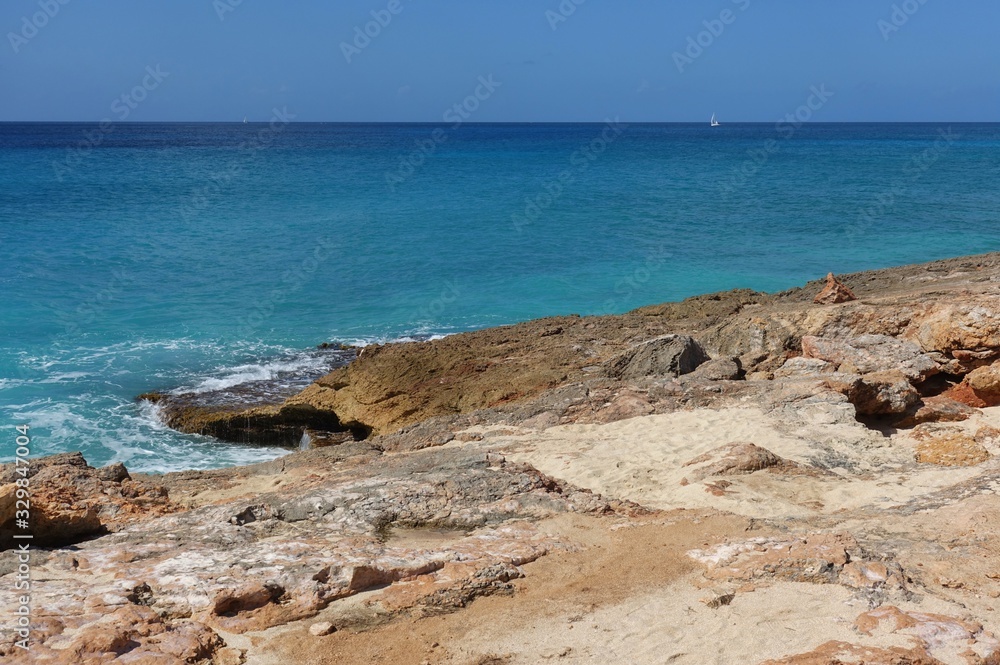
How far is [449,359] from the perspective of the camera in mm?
14766

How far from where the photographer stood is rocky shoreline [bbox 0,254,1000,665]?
4.95 meters

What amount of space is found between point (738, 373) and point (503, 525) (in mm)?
5784

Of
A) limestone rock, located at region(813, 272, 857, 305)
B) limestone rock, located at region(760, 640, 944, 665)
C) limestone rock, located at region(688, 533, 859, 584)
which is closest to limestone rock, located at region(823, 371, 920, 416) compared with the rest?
limestone rock, located at region(688, 533, 859, 584)

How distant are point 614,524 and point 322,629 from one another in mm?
2828

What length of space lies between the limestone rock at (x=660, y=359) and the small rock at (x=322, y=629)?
23.8 ft

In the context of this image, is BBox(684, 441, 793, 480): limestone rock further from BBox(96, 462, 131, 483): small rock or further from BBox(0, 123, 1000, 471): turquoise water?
BBox(0, 123, 1000, 471): turquoise water

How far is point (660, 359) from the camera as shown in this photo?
11.9 meters

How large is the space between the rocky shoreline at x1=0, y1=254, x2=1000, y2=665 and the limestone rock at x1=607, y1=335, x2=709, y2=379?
0.04 metres

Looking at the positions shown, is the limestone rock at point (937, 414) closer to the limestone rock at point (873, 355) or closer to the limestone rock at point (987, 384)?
the limestone rock at point (987, 384)

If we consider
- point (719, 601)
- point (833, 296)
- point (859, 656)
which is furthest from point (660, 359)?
point (859, 656)

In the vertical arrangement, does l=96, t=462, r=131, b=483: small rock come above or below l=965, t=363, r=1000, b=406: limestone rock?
above

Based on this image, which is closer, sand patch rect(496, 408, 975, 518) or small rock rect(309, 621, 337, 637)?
small rock rect(309, 621, 337, 637)

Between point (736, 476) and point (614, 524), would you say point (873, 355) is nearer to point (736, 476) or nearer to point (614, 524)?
point (736, 476)

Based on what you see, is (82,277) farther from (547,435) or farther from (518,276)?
(547,435)
